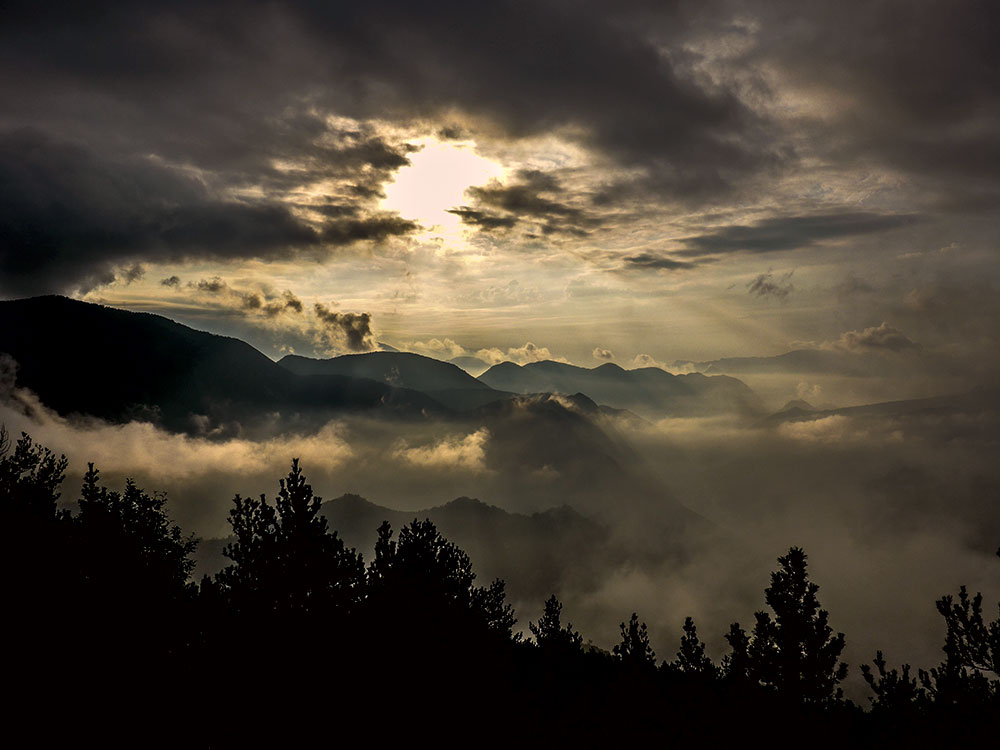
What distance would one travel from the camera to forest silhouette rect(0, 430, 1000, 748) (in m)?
13.9

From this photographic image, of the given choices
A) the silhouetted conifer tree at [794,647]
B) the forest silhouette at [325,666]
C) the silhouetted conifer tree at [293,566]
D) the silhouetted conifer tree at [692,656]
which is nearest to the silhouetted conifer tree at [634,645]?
the forest silhouette at [325,666]

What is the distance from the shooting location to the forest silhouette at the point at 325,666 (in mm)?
13852

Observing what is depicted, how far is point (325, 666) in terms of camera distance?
14.5m

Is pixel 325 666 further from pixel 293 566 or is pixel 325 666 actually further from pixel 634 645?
pixel 634 645

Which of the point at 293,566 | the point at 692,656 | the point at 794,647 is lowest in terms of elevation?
the point at 692,656

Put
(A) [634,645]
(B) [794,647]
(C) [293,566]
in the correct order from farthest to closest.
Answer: (A) [634,645]
(B) [794,647]
(C) [293,566]

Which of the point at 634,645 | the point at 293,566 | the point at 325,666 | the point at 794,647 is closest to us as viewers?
the point at 325,666

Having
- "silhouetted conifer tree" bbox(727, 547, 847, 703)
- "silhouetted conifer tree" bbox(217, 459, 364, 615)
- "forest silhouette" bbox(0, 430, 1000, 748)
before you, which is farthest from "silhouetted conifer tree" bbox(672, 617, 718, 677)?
"silhouetted conifer tree" bbox(217, 459, 364, 615)

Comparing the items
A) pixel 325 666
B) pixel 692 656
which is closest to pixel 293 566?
pixel 325 666

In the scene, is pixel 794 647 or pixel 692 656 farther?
pixel 692 656

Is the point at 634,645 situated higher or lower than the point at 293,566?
lower

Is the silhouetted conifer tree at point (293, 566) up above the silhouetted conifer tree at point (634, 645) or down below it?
above

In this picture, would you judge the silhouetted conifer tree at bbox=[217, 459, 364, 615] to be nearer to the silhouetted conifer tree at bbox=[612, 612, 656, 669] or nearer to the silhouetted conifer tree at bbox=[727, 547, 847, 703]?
the silhouetted conifer tree at bbox=[612, 612, 656, 669]

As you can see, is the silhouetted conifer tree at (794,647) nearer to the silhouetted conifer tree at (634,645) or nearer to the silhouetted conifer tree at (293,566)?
the silhouetted conifer tree at (634,645)
